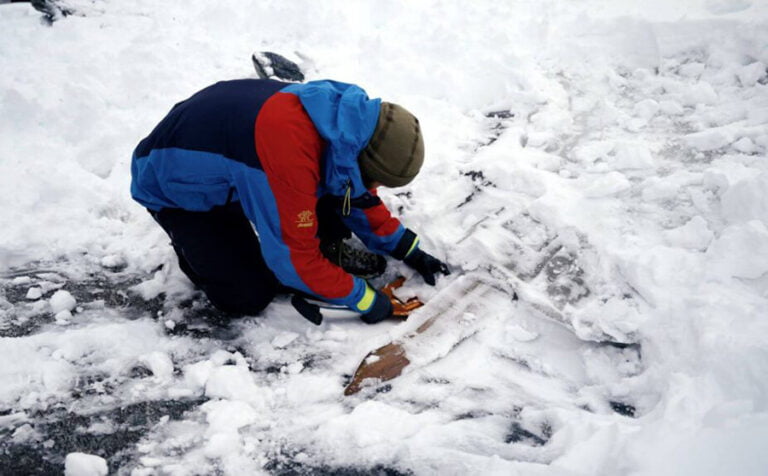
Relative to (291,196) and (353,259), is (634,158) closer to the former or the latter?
(353,259)

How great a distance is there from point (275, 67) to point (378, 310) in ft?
8.84

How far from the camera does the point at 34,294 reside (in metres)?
2.33

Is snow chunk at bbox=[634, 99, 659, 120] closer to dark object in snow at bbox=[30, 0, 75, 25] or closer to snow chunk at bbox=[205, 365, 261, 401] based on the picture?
snow chunk at bbox=[205, 365, 261, 401]

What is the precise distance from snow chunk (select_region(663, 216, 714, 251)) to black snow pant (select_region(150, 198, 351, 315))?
1.99 meters

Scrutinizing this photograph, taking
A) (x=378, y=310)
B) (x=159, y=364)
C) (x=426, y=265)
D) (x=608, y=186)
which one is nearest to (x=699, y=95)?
(x=608, y=186)

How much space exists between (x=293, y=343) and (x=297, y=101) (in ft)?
3.61

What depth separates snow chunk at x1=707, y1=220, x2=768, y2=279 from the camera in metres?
2.01

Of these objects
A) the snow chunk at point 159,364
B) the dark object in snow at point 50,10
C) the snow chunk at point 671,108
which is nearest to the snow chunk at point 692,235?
the snow chunk at point 671,108

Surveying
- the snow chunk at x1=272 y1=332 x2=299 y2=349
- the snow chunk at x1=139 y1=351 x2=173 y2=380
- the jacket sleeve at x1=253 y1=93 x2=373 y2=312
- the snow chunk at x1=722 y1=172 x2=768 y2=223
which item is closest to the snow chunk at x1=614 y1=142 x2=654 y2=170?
the snow chunk at x1=722 y1=172 x2=768 y2=223

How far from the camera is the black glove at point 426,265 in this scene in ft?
8.41

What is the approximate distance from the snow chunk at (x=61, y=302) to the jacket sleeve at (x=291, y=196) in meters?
1.05

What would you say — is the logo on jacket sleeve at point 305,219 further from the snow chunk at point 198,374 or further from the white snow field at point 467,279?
the snow chunk at point 198,374

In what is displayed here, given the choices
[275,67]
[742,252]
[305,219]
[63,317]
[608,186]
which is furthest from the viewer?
[275,67]

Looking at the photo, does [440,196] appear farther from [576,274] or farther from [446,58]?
[446,58]
